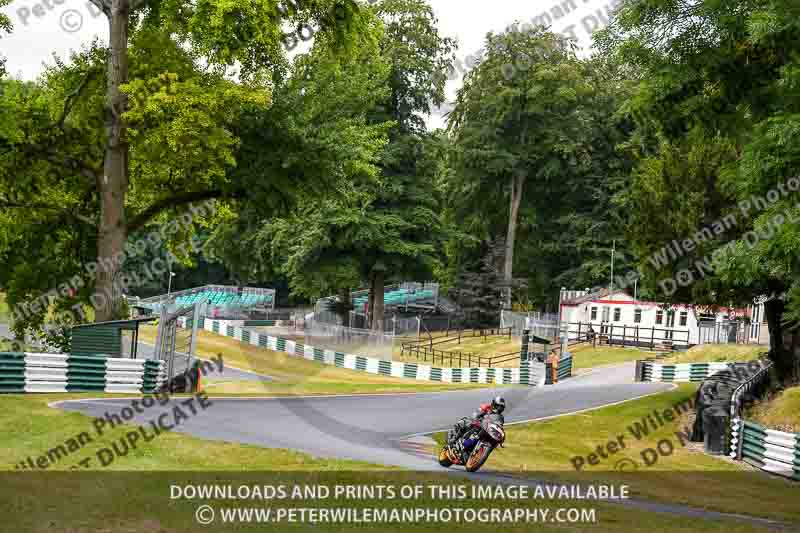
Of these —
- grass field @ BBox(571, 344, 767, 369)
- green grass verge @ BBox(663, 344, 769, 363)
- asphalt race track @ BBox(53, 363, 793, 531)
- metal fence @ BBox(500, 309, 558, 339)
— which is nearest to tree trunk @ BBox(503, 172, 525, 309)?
metal fence @ BBox(500, 309, 558, 339)

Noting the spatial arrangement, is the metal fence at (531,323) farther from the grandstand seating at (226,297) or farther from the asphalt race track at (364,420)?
the grandstand seating at (226,297)

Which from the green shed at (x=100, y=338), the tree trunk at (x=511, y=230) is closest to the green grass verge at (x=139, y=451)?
the green shed at (x=100, y=338)

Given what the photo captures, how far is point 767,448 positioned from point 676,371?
21.0 meters

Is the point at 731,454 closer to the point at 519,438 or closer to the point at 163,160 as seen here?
the point at 519,438

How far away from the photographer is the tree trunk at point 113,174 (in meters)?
24.5

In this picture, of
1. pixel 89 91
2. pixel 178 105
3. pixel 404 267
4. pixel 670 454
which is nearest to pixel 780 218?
pixel 670 454

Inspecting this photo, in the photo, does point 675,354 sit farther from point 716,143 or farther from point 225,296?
point 225,296

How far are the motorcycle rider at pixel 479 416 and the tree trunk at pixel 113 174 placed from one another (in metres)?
12.9

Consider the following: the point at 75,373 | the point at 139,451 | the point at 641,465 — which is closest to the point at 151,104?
Answer: the point at 75,373

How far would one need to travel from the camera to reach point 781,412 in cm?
2552

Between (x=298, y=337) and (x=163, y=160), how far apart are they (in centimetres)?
3676

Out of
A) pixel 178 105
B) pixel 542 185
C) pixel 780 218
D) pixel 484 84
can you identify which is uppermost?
pixel 484 84

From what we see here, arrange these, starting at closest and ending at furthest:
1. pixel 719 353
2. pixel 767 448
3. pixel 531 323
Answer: pixel 767 448, pixel 719 353, pixel 531 323

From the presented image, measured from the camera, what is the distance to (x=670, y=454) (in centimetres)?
2219
